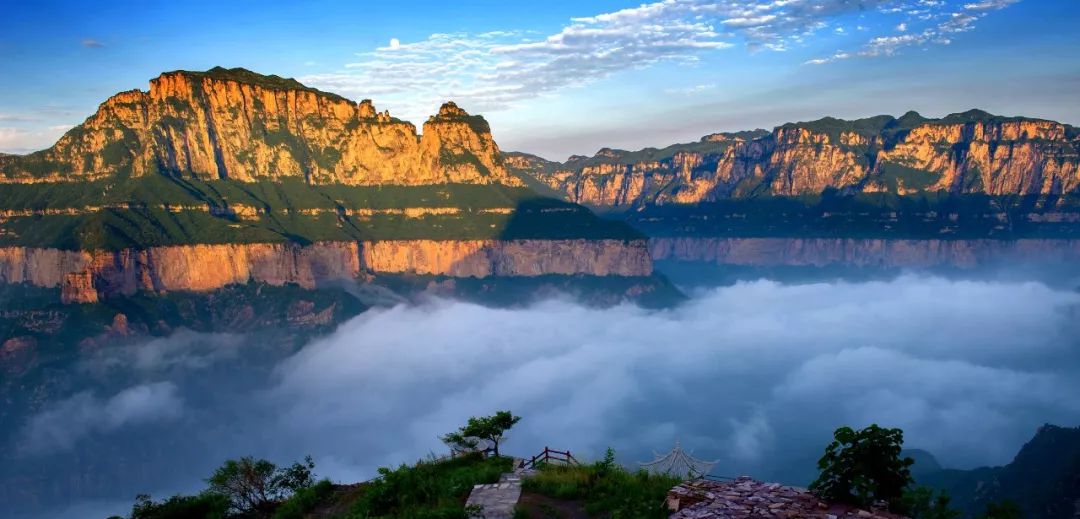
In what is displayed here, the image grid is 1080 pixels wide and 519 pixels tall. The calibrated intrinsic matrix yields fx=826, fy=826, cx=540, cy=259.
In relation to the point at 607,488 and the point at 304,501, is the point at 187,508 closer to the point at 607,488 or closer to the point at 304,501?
the point at 304,501

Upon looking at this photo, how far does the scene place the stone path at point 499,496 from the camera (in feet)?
99.1

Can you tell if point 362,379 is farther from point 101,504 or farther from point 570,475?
point 570,475

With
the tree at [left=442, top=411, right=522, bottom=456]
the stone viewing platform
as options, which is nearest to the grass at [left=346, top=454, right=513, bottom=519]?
the tree at [left=442, top=411, right=522, bottom=456]

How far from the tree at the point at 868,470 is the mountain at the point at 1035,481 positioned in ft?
177

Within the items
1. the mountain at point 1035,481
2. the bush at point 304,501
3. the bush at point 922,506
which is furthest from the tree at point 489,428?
the mountain at point 1035,481

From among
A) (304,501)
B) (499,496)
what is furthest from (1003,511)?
(304,501)

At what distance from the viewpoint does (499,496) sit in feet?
105

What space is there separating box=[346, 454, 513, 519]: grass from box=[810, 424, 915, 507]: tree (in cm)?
1314

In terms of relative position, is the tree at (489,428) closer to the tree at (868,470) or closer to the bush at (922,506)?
the tree at (868,470)

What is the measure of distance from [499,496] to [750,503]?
1007 centimetres

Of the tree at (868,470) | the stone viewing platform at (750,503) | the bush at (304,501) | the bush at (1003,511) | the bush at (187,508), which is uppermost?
the tree at (868,470)

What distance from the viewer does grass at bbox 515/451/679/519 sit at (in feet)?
91.5

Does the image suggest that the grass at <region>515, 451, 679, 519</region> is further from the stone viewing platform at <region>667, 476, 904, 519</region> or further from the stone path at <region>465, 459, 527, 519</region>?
the stone viewing platform at <region>667, 476, 904, 519</region>

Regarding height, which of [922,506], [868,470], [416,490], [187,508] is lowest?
[187,508]
